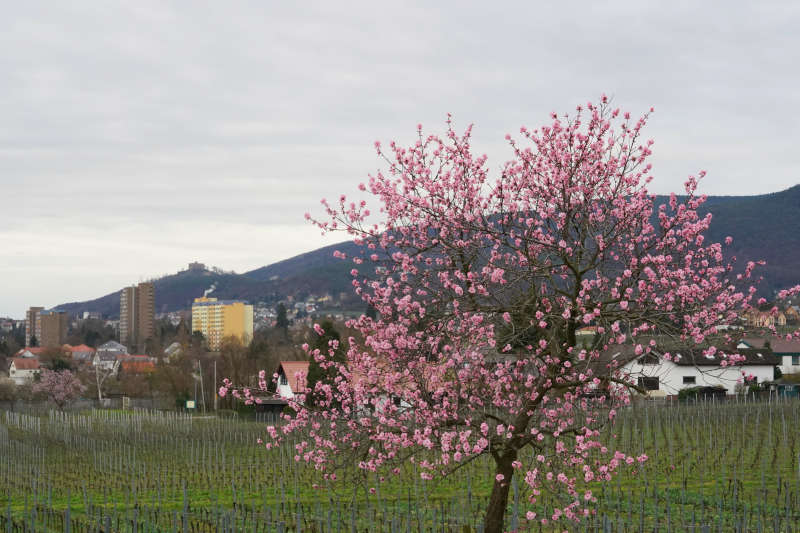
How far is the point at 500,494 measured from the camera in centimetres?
1284

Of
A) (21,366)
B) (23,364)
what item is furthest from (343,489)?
(23,364)

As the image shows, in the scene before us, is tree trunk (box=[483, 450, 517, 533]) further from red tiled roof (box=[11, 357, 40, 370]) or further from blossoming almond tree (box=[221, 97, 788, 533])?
red tiled roof (box=[11, 357, 40, 370])

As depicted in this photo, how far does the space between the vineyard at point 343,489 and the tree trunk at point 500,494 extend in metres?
0.28

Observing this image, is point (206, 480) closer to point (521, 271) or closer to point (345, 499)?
point (345, 499)

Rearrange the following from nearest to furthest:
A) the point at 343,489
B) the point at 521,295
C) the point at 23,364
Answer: the point at 521,295, the point at 343,489, the point at 23,364

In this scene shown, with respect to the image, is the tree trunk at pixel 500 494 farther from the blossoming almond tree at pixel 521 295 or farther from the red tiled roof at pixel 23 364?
the red tiled roof at pixel 23 364

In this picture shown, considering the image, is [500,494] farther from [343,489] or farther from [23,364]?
[23,364]

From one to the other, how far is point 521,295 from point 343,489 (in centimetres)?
1286

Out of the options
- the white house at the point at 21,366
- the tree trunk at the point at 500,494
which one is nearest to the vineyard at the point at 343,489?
the tree trunk at the point at 500,494

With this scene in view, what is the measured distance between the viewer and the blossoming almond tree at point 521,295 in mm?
11539

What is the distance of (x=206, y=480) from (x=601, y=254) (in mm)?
21194

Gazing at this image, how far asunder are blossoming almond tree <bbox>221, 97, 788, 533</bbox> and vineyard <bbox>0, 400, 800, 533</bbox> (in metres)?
1.33

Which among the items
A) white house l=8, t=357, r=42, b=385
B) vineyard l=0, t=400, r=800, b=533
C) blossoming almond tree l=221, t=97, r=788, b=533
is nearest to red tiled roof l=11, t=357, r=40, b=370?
white house l=8, t=357, r=42, b=385

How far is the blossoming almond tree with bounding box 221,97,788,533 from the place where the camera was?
1154cm
